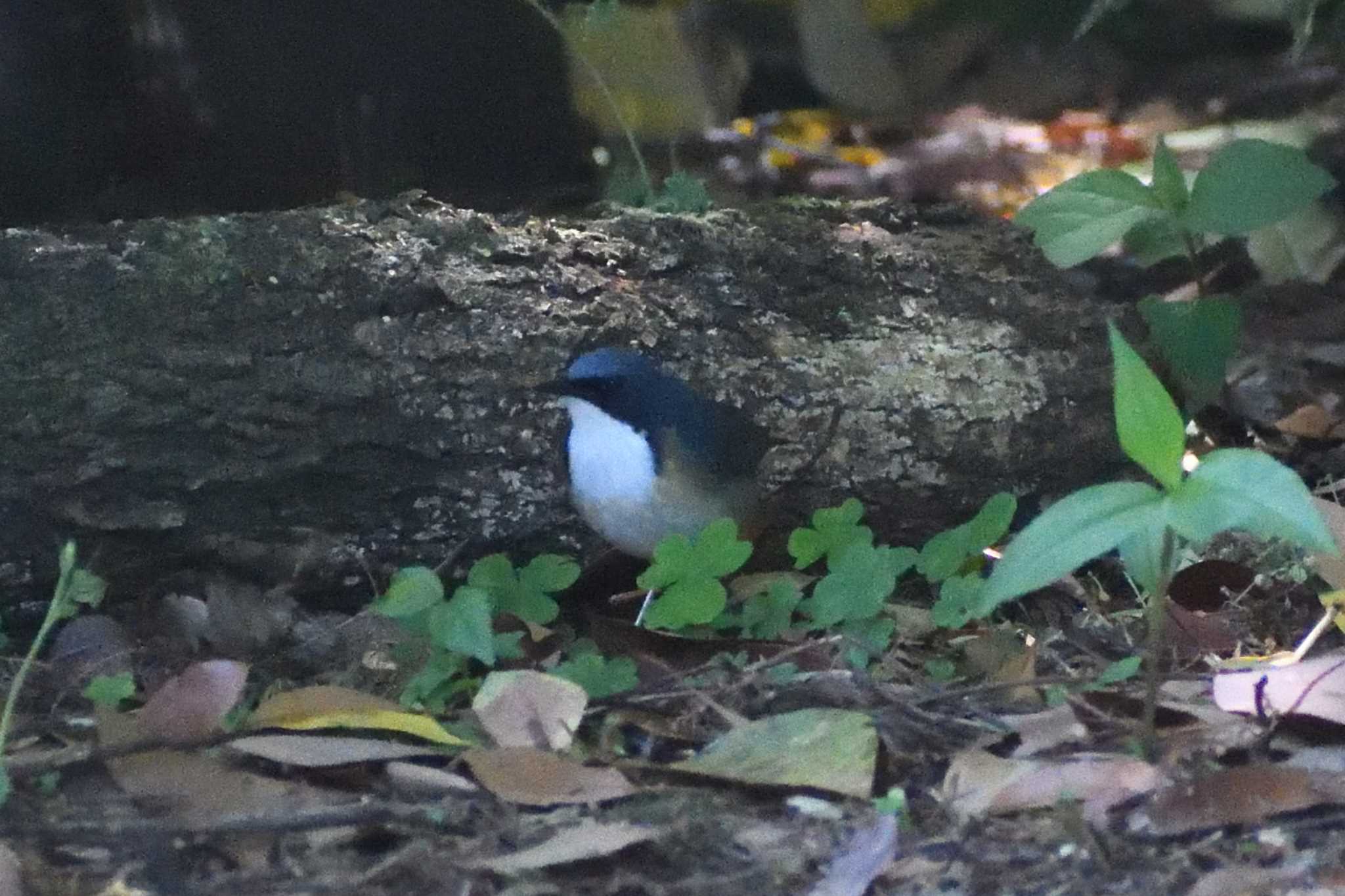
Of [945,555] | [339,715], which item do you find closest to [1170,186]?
[945,555]

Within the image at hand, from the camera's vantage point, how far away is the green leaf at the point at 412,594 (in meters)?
2.86

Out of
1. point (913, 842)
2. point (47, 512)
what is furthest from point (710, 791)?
point (47, 512)

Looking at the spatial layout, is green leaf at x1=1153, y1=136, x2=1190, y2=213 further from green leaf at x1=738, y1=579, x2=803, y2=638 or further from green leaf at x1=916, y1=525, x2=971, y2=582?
green leaf at x1=738, y1=579, x2=803, y2=638

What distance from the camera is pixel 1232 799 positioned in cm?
236

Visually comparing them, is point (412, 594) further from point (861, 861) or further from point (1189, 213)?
point (1189, 213)

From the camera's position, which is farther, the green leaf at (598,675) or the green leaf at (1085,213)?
the green leaf at (1085,213)

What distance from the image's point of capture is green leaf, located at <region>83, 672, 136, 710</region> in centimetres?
285

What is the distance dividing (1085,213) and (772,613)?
142cm

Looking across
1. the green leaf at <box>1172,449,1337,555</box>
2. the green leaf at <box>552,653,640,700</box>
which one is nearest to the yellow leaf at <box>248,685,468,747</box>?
the green leaf at <box>552,653,640,700</box>

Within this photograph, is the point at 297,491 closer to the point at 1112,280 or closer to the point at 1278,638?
the point at 1278,638

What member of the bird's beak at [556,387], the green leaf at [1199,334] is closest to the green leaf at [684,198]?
the bird's beak at [556,387]

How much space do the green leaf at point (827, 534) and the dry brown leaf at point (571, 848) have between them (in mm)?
1106

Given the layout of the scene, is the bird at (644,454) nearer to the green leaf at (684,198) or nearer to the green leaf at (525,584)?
the green leaf at (525,584)

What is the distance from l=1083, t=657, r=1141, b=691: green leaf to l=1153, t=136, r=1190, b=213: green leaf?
4.78ft
